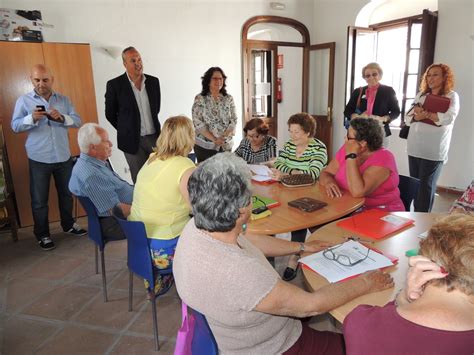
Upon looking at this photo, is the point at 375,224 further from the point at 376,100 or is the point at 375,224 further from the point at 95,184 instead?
the point at 376,100

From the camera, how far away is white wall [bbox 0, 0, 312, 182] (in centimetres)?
407

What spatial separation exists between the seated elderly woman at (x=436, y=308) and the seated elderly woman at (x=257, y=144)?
8.30 feet

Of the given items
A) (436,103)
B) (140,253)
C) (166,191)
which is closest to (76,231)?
(140,253)

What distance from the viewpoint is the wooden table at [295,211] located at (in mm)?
1738

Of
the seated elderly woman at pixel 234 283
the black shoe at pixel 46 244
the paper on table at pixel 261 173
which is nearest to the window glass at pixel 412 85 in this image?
the paper on table at pixel 261 173

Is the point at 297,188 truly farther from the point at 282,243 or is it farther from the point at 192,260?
the point at 192,260

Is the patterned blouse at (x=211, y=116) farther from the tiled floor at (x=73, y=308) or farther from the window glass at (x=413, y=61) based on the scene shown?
the window glass at (x=413, y=61)

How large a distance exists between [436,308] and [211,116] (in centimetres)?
342

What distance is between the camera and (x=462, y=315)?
752 mm

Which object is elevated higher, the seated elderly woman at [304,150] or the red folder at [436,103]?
the red folder at [436,103]

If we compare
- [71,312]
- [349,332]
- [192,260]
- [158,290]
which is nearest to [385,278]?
[349,332]

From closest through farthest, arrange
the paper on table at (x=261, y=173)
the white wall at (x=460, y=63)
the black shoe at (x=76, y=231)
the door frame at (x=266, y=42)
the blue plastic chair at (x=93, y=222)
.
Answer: the blue plastic chair at (x=93, y=222) < the paper on table at (x=261, y=173) < the black shoe at (x=76, y=231) < the white wall at (x=460, y=63) < the door frame at (x=266, y=42)

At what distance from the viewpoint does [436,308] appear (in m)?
0.77

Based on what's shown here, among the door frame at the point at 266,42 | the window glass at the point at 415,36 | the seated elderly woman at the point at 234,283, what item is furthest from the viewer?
the door frame at the point at 266,42
